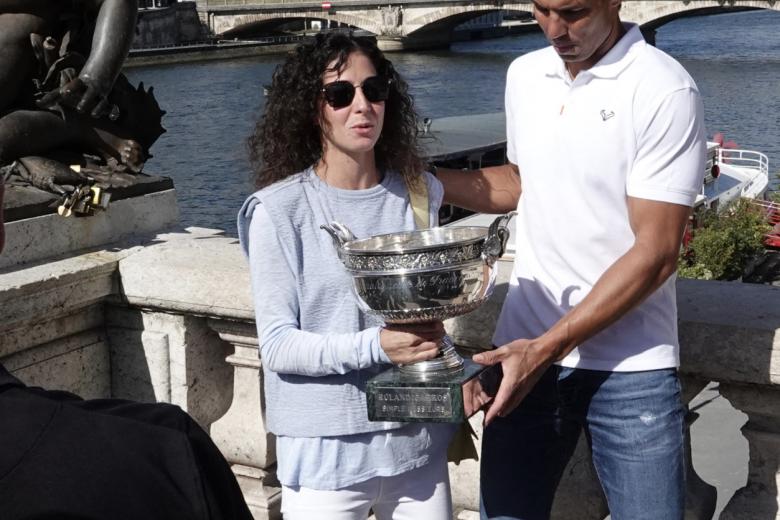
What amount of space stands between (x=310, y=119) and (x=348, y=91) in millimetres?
74

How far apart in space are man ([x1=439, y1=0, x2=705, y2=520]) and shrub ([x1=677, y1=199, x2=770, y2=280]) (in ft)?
41.5

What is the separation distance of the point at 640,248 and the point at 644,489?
318mm

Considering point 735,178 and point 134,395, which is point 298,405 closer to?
point 134,395

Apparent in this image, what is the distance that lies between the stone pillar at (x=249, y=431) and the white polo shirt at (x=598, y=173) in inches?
31.5

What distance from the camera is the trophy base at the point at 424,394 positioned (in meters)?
1.56

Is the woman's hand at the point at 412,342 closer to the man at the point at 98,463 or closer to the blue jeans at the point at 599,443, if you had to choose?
the blue jeans at the point at 599,443

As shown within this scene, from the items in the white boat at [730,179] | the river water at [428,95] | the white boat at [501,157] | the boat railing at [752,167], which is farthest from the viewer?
the boat railing at [752,167]

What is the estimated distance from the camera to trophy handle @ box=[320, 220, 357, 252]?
5.37 feet

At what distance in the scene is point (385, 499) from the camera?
1.75m

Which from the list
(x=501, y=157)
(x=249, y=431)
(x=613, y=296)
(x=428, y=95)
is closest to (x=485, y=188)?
(x=613, y=296)

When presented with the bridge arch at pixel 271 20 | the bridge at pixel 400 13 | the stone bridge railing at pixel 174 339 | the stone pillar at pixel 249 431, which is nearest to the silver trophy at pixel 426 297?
the stone bridge railing at pixel 174 339

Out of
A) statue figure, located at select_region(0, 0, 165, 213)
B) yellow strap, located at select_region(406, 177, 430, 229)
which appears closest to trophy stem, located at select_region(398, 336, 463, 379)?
yellow strap, located at select_region(406, 177, 430, 229)

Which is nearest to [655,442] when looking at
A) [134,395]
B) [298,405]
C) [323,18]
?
[298,405]

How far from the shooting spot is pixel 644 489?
1668 mm
